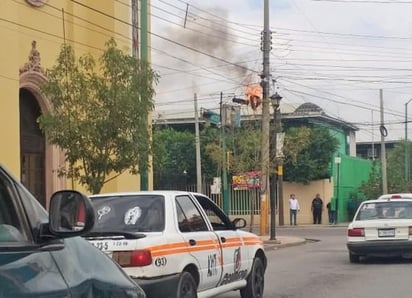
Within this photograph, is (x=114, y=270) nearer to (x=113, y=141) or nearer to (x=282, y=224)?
(x=113, y=141)

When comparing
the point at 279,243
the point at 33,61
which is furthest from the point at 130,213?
the point at 279,243

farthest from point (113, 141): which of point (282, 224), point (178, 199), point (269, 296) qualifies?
point (282, 224)

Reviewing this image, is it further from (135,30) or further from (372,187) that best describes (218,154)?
(135,30)

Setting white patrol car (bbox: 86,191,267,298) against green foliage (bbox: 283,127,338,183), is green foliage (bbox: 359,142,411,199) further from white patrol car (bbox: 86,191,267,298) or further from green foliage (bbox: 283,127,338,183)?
white patrol car (bbox: 86,191,267,298)

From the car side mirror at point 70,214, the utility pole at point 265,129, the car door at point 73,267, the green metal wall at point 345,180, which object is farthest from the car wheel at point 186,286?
the green metal wall at point 345,180

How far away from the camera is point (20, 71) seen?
21.9 meters

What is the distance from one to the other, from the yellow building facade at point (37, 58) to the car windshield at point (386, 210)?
7.51 metres

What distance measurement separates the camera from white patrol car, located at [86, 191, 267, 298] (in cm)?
849

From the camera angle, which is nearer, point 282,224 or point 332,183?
point 282,224

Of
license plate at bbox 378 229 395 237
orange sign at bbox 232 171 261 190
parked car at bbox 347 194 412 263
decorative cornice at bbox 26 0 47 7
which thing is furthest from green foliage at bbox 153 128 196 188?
license plate at bbox 378 229 395 237

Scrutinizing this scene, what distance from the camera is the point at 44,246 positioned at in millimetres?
3373

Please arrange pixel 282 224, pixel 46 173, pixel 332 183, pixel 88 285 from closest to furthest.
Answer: pixel 88 285 → pixel 46 173 → pixel 282 224 → pixel 332 183

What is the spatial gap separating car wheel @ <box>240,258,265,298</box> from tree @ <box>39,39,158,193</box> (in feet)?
18.3

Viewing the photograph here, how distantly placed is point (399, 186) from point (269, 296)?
4073 centimetres
